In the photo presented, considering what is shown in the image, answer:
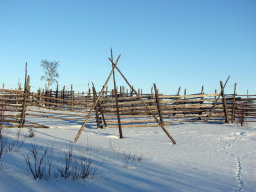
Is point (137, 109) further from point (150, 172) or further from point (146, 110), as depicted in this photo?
point (150, 172)

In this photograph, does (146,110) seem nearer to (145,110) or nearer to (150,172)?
(145,110)

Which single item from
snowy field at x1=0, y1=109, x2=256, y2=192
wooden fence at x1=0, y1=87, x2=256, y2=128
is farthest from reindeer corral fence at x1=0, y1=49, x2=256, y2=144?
snowy field at x1=0, y1=109, x2=256, y2=192

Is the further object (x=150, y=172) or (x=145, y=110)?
(x=145, y=110)

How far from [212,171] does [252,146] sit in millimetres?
2478

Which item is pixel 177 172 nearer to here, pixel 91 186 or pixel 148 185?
pixel 148 185

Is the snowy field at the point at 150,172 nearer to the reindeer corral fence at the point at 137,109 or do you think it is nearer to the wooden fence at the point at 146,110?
the reindeer corral fence at the point at 137,109

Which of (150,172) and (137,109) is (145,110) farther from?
(150,172)

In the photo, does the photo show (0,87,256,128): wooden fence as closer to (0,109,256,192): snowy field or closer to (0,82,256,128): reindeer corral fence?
(0,82,256,128): reindeer corral fence

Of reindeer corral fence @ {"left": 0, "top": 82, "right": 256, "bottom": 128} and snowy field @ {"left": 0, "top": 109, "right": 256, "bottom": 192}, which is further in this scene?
reindeer corral fence @ {"left": 0, "top": 82, "right": 256, "bottom": 128}

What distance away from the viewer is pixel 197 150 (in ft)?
14.0

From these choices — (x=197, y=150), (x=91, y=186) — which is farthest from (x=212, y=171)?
(x=91, y=186)

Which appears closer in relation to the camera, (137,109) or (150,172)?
(150,172)

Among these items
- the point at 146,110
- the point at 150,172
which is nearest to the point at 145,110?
the point at 146,110

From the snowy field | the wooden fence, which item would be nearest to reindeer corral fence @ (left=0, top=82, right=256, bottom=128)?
the wooden fence
